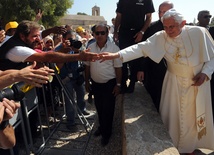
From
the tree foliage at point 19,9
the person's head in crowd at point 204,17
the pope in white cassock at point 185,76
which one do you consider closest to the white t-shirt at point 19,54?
the pope in white cassock at point 185,76

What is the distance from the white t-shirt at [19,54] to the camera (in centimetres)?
269

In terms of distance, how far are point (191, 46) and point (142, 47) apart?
0.66 metres

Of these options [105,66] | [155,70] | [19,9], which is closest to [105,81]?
[105,66]

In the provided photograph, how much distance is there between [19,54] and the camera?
2.70 metres

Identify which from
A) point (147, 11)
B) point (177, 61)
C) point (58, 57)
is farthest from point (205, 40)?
point (58, 57)

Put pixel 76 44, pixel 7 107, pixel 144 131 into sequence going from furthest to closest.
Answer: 1. pixel 76 44
2. pixel 144 131
3. pixel 7 107

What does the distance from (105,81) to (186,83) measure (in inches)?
48.8

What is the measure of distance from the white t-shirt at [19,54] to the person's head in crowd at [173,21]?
175cm

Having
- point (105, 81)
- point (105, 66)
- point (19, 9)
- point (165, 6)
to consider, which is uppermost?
point (19, 9)

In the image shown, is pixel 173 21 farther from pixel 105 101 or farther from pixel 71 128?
pixel 71 128

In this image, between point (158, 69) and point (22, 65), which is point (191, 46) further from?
point (22, 65)

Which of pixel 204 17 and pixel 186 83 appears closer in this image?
pixel 186 83

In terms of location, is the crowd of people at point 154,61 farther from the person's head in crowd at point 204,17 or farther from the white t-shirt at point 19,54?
the person's head in crowd at point 204,17

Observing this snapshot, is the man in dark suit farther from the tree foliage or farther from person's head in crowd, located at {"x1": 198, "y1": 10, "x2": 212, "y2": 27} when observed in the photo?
the tree foliage
